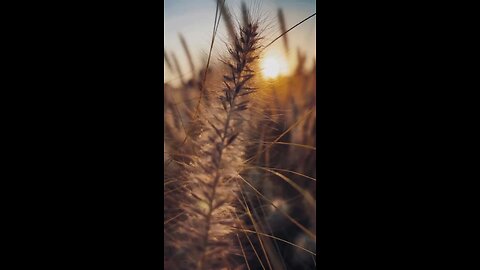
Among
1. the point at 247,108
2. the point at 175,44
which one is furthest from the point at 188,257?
the point at 175,44

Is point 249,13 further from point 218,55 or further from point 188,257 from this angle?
point 188,257

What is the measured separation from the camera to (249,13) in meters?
0.97

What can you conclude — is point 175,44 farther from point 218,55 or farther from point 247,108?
point 247,108

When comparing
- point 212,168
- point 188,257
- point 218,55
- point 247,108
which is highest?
point 218,55

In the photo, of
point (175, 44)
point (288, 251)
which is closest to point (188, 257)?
point (288, 251)

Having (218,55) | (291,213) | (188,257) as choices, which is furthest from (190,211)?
(218,55)

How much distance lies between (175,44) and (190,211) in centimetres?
33

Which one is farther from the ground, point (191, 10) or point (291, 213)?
point (191, 10)

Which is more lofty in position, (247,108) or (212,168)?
(247,108)

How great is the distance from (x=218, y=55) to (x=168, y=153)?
0.22 metres

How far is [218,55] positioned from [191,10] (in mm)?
101

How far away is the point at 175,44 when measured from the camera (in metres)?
0.98

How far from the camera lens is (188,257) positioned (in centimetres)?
99

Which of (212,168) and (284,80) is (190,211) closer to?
(212,168)
